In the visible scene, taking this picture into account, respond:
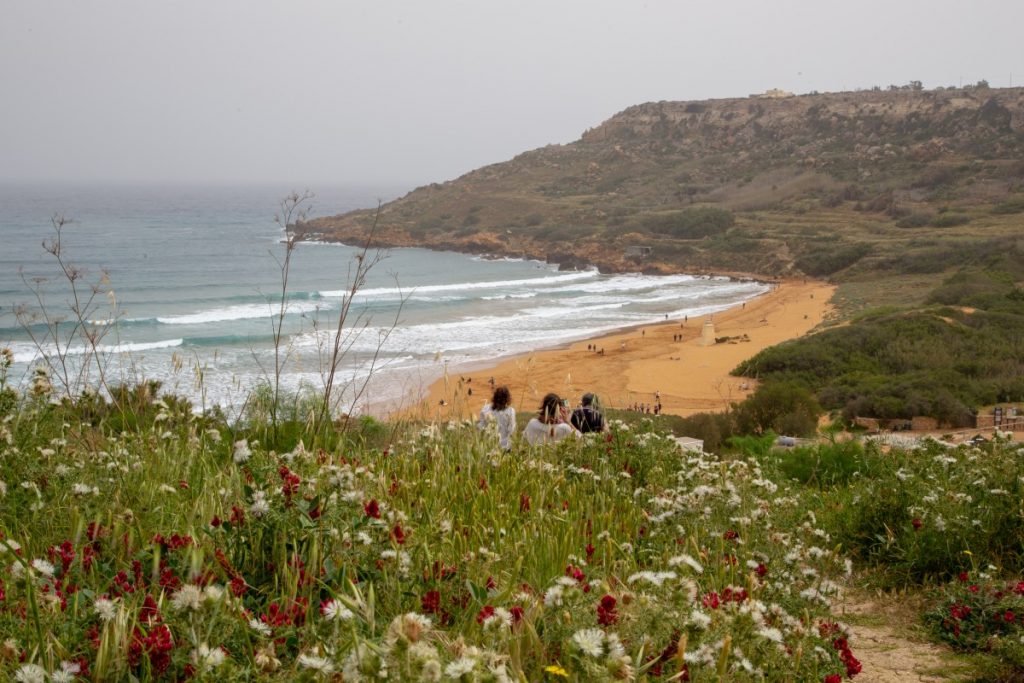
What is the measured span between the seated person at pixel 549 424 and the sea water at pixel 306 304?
86cm

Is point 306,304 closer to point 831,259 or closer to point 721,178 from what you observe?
point 831,259

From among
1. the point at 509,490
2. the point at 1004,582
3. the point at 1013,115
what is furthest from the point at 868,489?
the point at 1013,115

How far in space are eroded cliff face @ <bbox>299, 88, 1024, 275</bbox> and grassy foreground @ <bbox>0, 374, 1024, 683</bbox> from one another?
175ft

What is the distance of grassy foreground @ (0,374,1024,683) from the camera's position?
2111 millimetres

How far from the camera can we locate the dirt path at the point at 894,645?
353cm

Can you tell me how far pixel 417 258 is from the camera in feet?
230

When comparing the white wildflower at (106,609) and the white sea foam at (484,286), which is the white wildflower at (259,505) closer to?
the white wildflower at (106,609)

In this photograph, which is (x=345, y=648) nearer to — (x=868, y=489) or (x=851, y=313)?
(x=868, y=489)

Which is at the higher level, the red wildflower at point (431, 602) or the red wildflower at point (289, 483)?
the red wildflower at point (289, 483)

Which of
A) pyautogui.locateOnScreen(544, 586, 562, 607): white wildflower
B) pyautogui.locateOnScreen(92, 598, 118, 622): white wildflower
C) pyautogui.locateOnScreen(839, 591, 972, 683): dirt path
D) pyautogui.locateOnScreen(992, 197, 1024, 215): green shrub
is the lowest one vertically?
pyautogui.locateOnScreen(839, 591, 972, 683): dirt path

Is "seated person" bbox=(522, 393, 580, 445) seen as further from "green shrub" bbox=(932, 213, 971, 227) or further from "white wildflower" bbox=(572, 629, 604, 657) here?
"green shrub" bbox=(932, 213, 971, 227)

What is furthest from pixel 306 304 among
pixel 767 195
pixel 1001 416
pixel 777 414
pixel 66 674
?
pixel 767 195

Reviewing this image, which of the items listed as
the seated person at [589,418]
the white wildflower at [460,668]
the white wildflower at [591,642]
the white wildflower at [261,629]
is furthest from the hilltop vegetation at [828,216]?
the white wildflower at [460,668]


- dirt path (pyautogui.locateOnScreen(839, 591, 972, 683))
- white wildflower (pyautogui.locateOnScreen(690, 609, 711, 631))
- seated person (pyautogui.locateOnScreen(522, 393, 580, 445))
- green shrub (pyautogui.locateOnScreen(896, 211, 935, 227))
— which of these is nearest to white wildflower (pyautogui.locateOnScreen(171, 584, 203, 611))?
white wildflower (pyautogui.locateOnScreen(690, 609, 711, 631))
